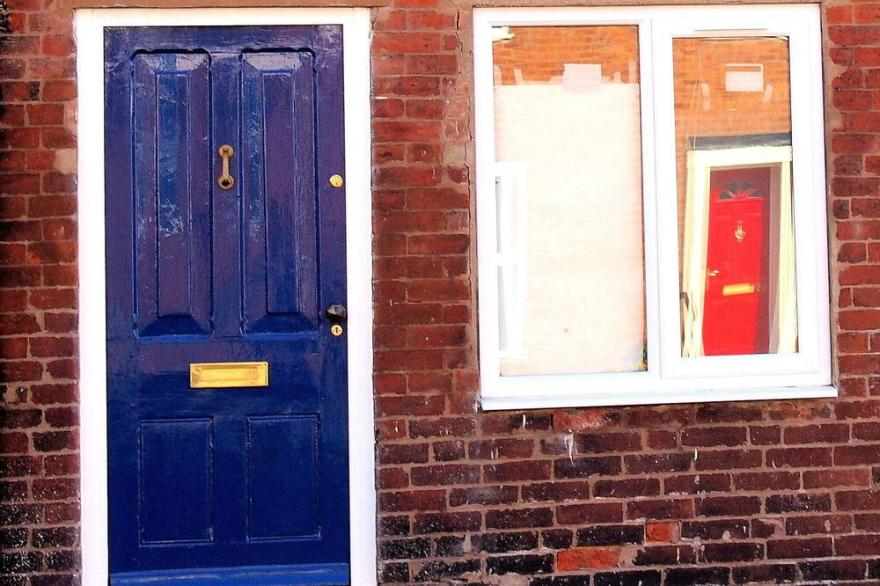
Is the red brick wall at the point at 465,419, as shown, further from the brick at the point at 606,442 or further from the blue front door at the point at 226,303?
the blue front door at the point at 226,303

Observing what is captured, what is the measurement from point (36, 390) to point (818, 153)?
344 centimetres

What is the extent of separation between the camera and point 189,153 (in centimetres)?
420

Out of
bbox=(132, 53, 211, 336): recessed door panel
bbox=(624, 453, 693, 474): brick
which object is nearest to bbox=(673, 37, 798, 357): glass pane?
bbox=(624, 453, 693, 474): brick

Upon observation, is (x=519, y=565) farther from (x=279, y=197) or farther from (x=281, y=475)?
(x=279, y=197)

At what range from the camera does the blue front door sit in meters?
4.15

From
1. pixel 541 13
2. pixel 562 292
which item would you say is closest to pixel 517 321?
pixel 562 292

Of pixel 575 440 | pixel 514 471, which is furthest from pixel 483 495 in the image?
pixel 575 440

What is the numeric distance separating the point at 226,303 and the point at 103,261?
53 centimetres

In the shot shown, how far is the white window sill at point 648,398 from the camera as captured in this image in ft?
13.8

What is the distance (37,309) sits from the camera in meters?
4.07

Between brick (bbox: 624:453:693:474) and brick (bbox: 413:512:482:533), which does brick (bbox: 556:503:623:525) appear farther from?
brick (bbox: 413:512:482:533)

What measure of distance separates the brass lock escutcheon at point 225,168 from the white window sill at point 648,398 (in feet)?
4.57

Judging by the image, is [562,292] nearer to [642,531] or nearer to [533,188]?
[533,188]

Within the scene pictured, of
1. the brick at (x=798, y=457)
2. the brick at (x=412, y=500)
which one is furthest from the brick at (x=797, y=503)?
the brick at (x=412, y=500)
